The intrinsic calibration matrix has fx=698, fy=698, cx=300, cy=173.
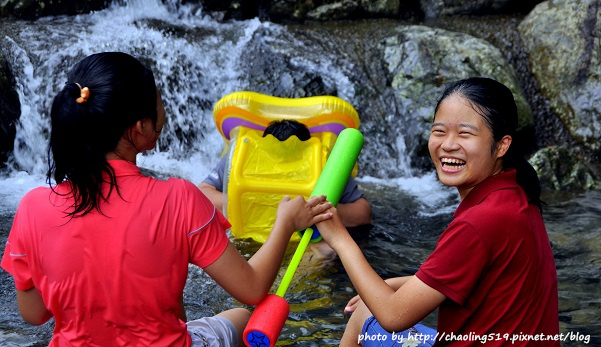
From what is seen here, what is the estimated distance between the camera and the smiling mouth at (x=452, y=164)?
1.99 metres

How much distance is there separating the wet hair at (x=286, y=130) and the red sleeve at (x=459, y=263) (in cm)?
234

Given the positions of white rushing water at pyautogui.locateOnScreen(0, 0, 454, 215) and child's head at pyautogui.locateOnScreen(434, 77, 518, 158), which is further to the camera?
white rushing water at pyautogui.locateOnScreen(0, 0, 454, 215)

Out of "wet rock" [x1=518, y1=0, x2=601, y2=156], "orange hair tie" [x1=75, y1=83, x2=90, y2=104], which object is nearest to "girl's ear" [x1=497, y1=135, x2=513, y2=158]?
"orange hair tie" [x1=75, y1=83, x2=90, y2=104]

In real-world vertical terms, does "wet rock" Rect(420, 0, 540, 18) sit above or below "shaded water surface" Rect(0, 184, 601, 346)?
above

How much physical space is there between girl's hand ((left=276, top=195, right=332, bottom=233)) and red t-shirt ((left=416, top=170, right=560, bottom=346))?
0.49m

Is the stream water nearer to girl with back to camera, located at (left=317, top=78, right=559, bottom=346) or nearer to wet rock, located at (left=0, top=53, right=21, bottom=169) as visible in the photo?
wet rock, located at (left=0, top=53, right=21, bottom=169)

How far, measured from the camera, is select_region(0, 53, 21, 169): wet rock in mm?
6430

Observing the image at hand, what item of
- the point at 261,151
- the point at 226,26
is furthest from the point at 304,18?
the point at 261,151

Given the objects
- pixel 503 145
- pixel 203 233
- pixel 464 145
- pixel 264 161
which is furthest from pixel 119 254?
pixel 264 161

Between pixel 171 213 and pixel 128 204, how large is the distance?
0.11 m

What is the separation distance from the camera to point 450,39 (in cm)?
712

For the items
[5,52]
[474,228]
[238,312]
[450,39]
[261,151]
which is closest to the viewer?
[474,228]

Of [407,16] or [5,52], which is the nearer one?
[5,52]

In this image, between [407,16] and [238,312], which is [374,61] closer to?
[407,16]
